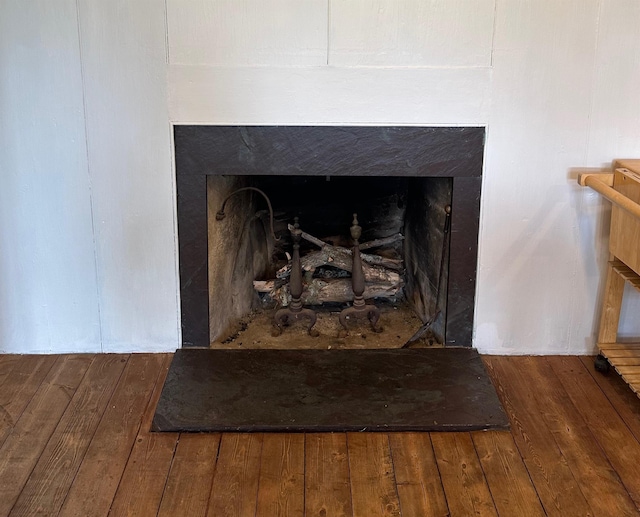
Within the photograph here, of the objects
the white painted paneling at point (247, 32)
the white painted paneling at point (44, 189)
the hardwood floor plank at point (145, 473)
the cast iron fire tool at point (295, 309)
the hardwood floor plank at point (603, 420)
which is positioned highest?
the white painted paneling at point (247, 32)

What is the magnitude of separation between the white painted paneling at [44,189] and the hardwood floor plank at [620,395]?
152 cm

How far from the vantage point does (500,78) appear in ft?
6.91

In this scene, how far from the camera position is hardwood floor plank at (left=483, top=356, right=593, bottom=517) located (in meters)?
1.69

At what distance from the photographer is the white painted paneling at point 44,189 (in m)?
2.07

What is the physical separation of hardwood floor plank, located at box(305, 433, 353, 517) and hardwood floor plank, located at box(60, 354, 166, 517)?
450 millimetres

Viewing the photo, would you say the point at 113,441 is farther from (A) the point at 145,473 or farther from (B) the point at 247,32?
(B) the point at 247,32

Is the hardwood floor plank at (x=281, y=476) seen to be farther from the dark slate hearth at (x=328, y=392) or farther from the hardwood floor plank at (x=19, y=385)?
the hardwood floor plank at (x=19, y=385)

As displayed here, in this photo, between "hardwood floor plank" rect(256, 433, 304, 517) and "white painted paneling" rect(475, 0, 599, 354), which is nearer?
"hardwood floor plank" rect(256, 433, 304, 517)

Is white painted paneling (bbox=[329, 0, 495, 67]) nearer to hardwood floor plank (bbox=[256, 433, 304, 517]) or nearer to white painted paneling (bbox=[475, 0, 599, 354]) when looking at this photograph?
white painted paneling (bbox=[475, 0, 599, 354])

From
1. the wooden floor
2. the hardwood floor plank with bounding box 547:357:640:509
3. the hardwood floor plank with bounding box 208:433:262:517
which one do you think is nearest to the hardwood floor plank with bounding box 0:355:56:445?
the wooden floor

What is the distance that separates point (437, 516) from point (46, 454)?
96 cm

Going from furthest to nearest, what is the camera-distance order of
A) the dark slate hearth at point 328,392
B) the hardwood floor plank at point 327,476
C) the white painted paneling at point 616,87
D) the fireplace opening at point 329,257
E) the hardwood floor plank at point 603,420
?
the fireplace opening at point 329,257
the white painted paneling at point 616,87
the dark slate hearth at point 328,392
the hardwood floor plank at point 603,420
the hardwood floor plank at point 327,476

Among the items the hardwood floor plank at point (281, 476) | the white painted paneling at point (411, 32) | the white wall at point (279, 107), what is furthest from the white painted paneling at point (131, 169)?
the hardwood floor plank at point (281, 476)

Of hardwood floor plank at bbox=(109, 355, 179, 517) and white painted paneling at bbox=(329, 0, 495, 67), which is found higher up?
white painted paneling at bbox=(329, 0, 495, 67)
